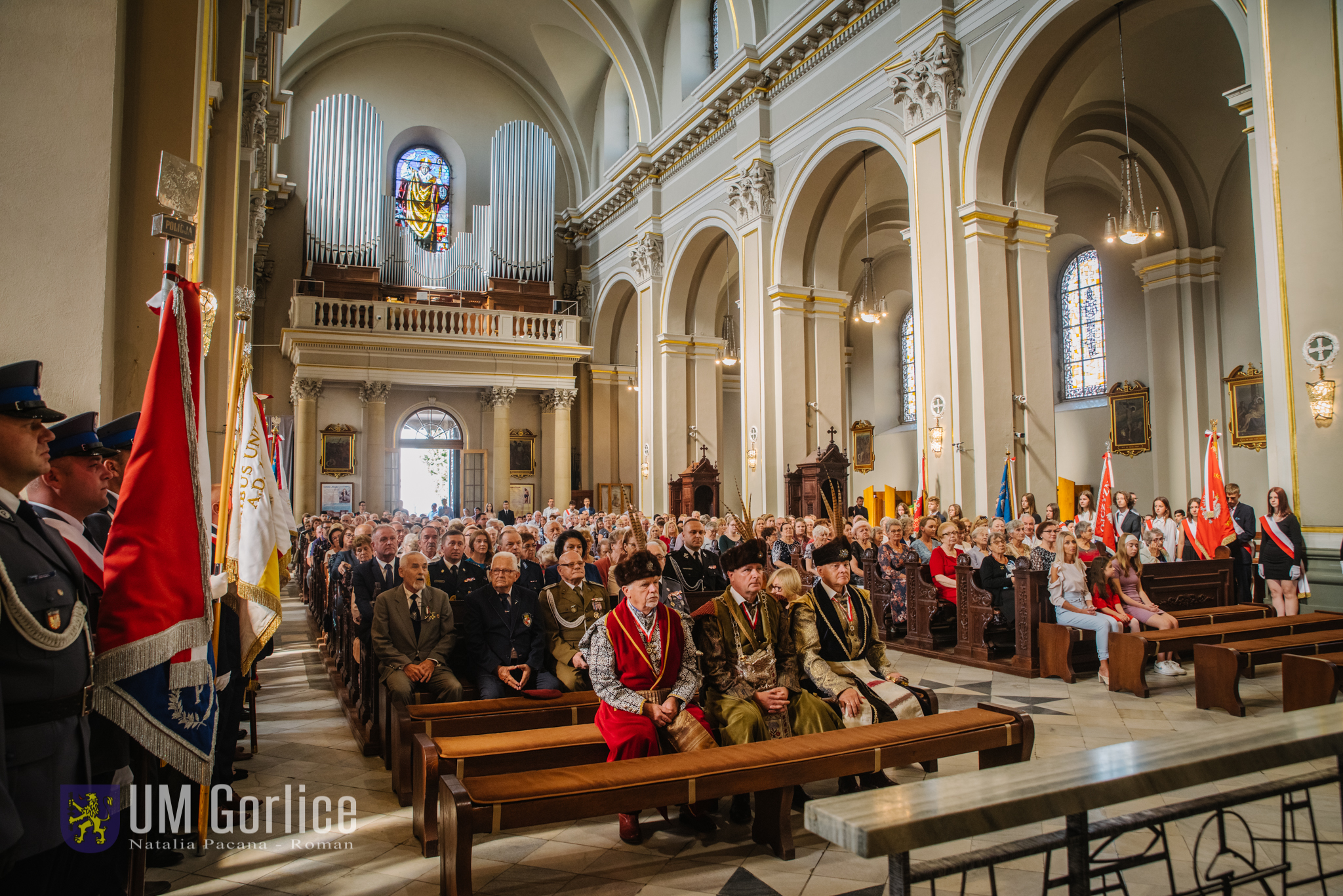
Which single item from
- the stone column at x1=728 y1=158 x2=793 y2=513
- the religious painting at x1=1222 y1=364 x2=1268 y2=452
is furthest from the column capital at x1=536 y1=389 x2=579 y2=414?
the religious painting at x1=1222 y1=364 x2=1268 y2=452

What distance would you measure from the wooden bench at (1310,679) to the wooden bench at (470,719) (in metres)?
4.29

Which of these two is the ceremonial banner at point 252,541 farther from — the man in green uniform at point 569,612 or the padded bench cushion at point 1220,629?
the padded bench cushion at point 1220,629

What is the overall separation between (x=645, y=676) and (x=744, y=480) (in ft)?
39.0

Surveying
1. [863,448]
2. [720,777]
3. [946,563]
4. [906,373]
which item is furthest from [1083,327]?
[720,777]

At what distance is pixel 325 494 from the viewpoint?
19.4 meters

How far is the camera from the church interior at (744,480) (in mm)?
2465

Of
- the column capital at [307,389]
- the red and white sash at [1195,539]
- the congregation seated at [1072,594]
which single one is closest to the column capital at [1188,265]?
the red and white sash at [1195,539]

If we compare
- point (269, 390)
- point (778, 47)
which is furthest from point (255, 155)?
point (269, 390)

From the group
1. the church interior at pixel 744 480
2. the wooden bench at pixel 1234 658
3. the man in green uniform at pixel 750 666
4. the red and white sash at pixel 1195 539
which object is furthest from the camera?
the red and white sash at pixel 1195 539

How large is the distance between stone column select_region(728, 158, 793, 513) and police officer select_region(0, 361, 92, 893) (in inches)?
500

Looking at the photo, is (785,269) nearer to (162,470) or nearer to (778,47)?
(778,47)

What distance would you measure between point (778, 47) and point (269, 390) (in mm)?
14010

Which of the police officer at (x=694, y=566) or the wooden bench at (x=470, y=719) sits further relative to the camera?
the police officer at (x=694, y=566)
